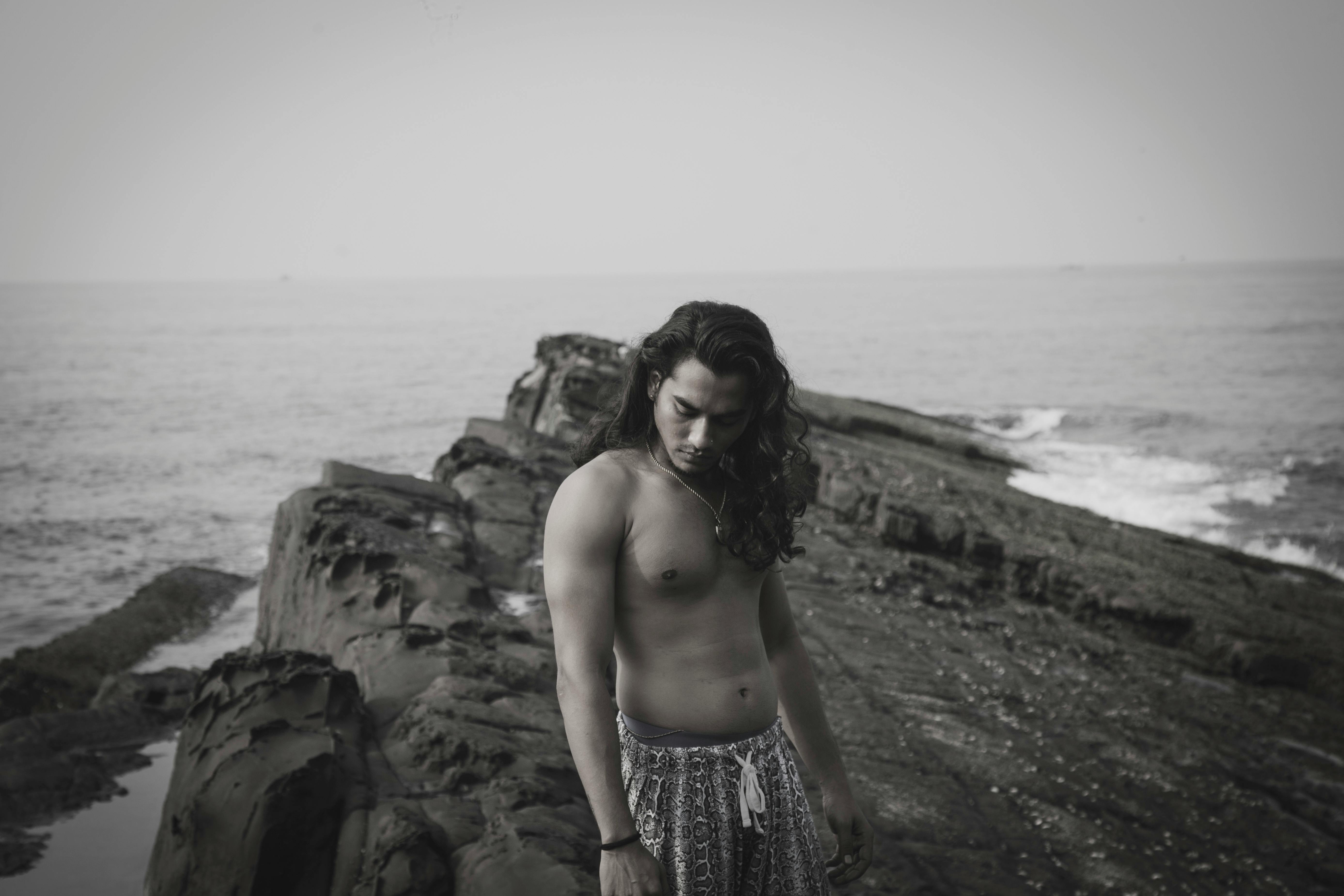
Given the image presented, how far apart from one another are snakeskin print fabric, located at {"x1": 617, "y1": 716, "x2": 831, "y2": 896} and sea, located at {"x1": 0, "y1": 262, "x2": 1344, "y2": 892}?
297 centimetres

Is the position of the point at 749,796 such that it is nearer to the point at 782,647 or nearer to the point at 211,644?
the point at 782,647

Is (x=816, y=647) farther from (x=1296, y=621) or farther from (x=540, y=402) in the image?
(x=540, y=402)

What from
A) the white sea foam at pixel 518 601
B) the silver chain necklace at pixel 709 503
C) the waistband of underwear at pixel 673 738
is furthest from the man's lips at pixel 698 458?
the white sea foam at pixel 518 601

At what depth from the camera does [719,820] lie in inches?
79.4

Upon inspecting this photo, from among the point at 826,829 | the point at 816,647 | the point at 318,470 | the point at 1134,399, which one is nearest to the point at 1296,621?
the point at 816,647

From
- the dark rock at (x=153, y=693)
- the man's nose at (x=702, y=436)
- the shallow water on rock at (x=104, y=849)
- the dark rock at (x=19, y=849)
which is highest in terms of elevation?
the man's nose at (x=702, y=436)

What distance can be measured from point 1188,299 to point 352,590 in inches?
3466

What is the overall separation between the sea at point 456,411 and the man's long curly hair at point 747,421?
8.58 ft

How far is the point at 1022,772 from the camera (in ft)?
16.2

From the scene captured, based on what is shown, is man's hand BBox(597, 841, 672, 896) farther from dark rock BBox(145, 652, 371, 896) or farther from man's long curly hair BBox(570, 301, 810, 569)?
dark rock BBox(145, 652, 371, 896)

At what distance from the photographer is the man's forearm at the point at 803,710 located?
93.7 inches

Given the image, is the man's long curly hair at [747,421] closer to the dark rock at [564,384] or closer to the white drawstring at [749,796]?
the white drawstring at [749,796]

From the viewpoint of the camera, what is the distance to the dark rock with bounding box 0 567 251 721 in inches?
317

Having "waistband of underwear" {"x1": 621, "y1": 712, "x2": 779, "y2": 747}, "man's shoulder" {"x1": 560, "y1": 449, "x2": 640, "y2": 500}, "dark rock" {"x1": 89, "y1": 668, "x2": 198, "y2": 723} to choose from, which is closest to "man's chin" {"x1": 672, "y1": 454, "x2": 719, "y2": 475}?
"man's shoulder" {"x1": 560, "y1": 449, "x2": 640, "y2": 500}
